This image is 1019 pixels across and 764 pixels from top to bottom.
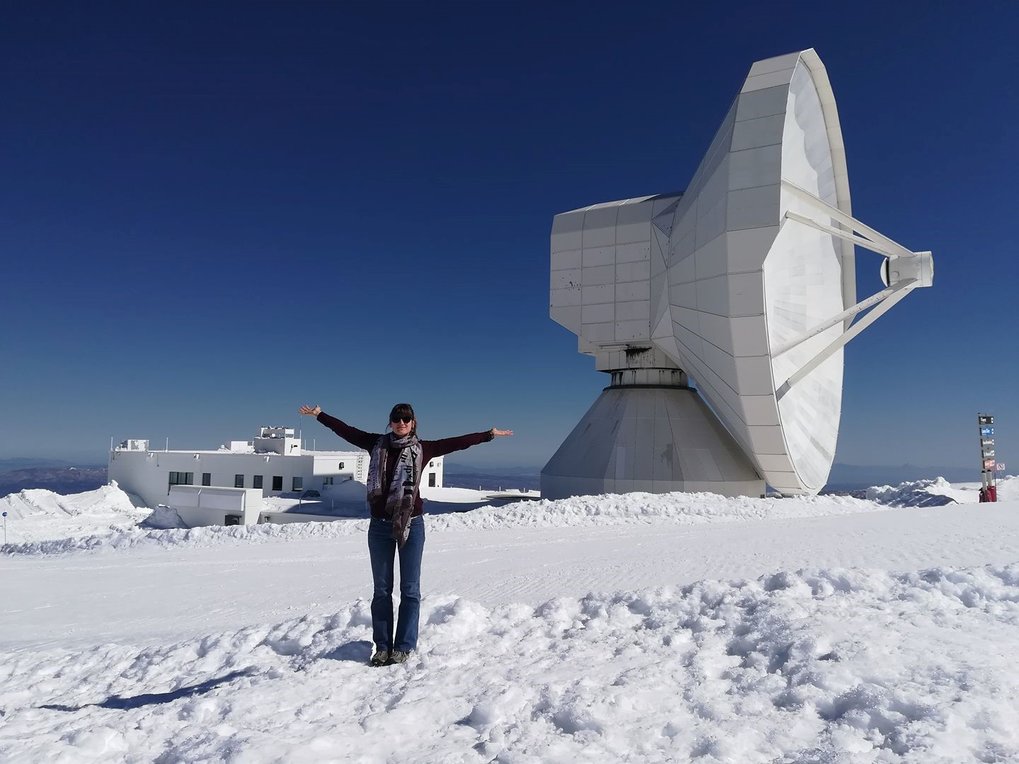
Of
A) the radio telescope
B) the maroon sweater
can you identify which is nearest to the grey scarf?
the maroon sweater

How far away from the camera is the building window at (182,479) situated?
40.6 m

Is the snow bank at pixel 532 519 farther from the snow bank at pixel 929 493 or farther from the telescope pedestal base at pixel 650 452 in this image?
the snow bank at pixel 929 493

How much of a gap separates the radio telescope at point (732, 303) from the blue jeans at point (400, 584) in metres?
13.8

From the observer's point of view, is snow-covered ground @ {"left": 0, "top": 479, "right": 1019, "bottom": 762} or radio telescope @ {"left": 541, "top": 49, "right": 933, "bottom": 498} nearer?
snow-covered ground @ {"left": 0, "top": 479, "right": 1019, "bottom": 762}

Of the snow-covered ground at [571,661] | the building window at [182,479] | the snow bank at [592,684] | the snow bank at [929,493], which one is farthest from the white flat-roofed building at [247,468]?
the snow bank at [592,684]

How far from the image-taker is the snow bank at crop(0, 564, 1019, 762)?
355 cm

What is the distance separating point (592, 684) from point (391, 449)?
2220mm

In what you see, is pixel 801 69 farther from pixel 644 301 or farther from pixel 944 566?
pixel 944 566

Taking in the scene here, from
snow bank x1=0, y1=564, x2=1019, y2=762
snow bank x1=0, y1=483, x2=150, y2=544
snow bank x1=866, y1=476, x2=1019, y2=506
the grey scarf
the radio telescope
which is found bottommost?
snow bank x1=0, y1=483, x2=150, y2=544

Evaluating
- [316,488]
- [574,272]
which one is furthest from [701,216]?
[316,488]

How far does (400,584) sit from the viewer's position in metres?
5.17

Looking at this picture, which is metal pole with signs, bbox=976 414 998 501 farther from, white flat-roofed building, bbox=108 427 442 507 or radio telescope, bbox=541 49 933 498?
white flat-roofed building, bbox=108 427 442 507

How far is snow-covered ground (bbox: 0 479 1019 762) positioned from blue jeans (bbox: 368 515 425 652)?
234mm

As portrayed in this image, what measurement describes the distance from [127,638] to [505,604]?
366 centimetres
